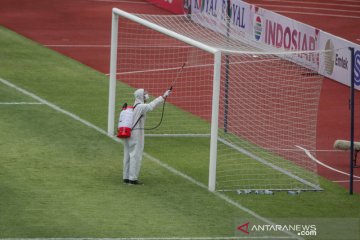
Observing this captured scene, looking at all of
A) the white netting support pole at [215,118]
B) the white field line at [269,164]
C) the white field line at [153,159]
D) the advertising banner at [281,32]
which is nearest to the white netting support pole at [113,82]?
the white field line at [153,159]

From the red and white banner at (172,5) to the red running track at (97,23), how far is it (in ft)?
0.97

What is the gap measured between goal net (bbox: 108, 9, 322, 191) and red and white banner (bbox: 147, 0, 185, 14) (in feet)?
27.8

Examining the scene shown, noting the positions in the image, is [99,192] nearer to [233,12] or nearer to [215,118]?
[215,118]

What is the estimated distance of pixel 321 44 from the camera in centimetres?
3409

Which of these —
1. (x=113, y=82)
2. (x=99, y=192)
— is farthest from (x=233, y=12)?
(x=99, y=192)

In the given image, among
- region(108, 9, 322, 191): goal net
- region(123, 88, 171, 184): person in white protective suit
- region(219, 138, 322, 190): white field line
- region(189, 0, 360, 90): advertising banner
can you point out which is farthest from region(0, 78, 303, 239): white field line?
region(189, 0, 360, 90): advertising banner

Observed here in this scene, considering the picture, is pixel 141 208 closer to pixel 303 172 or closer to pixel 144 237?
pixel 144 237

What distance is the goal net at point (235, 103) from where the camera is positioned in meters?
23.3

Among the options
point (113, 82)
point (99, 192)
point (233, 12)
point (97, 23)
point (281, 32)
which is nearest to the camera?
point (99, 192)

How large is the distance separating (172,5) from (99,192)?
22.4 meters

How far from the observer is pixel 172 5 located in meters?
43.6

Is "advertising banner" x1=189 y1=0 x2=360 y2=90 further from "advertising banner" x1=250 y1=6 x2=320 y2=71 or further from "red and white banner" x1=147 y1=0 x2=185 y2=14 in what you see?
"red and white banner" x1=147 y1=0 x2=185 y2=14
